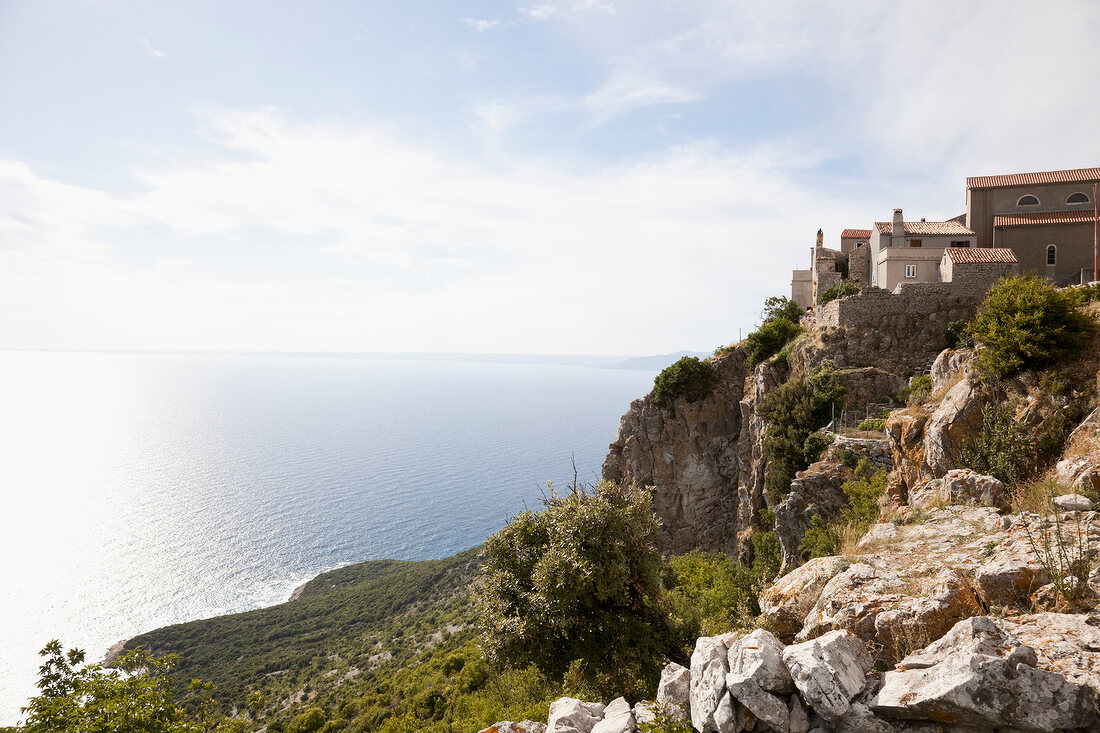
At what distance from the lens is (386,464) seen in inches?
5556

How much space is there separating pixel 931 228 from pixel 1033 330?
26.2m

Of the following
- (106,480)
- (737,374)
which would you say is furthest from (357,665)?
(106,480)

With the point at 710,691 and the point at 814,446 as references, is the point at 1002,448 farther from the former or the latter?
the point at 814,446

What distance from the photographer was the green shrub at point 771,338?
31594 mm

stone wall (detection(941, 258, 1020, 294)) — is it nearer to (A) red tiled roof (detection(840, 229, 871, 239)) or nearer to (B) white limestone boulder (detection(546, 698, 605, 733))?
(A) red tiled roof (detection(840, 229, 871, 239))

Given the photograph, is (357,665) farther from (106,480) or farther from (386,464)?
(106,480)

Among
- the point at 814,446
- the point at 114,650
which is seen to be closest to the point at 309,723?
the point at 814,446

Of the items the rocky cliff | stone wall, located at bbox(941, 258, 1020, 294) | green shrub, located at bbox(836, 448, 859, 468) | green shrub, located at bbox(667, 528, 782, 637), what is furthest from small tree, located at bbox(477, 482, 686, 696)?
stone wall, located at bbox(941, 258, 1020, 294)

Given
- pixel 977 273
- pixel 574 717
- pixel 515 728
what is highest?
pixel 977 273

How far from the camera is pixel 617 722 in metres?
7.27

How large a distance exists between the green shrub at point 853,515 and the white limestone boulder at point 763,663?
8.53 meters

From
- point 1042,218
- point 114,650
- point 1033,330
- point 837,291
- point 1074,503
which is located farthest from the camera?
point 114,650

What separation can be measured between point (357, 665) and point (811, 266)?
56.7 m

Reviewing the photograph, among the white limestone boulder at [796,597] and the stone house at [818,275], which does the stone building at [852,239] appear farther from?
the white limestone boulder at [796,597]
